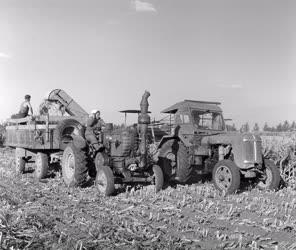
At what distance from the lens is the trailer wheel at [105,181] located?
332 inches

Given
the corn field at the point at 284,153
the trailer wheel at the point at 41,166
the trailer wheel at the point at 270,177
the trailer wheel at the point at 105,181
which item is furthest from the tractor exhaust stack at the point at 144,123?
the corn field at the point at 284,153

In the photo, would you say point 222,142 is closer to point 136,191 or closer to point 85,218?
Answer: point 136,191

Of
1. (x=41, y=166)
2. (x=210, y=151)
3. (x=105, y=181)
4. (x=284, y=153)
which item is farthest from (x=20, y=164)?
(x=284, y=153)

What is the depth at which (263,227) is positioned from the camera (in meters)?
6.30

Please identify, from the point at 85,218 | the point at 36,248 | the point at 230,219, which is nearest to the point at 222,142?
the point at 230,219

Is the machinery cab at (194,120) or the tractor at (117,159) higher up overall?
the machinery cab at (194,120)

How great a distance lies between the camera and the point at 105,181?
28.1 ft

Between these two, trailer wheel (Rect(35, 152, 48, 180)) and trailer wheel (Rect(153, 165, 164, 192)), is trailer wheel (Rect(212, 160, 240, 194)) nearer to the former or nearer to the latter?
trailer wheel (Rect(153, 165, 164, 192))

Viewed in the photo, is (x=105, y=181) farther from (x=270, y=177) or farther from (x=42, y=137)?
(x=270, y=177)

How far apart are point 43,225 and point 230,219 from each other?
9.72 ft

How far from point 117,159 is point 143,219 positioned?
264 centimetres

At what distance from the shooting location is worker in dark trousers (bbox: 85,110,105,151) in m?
9.28

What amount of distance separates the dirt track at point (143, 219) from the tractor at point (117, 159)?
0.27m

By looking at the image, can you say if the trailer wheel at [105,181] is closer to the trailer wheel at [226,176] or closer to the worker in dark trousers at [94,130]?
the worker in dark trousers at [94,130]
